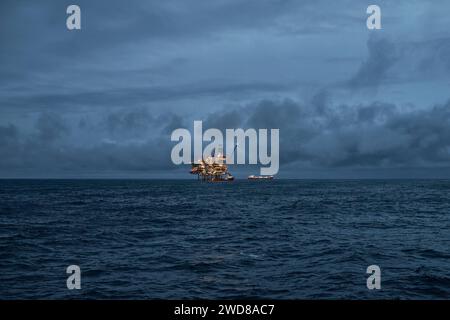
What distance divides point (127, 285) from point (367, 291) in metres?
12.2

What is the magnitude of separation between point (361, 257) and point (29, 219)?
41775 mm

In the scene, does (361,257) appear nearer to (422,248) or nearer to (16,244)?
A: (422,248)
